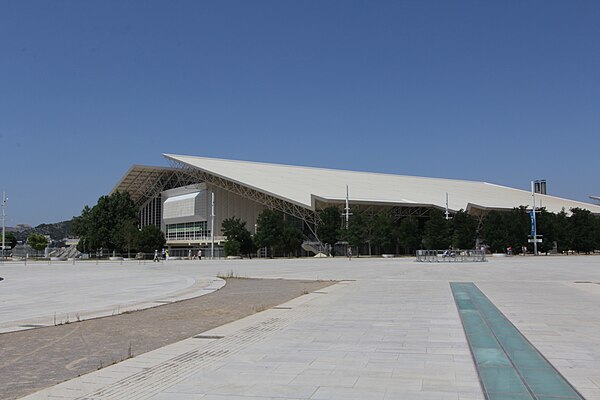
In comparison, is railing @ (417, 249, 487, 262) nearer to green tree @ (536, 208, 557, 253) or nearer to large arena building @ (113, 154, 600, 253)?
large arena building @ (113, 154, 600, 253)

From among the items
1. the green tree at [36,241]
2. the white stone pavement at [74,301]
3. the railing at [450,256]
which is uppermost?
the green tree at [36,241]

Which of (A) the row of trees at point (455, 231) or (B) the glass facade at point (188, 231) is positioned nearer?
(A) the row of trees at point (455, 231)

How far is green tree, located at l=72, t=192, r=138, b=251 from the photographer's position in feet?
265

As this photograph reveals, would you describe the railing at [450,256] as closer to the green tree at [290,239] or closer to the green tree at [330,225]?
the green tree at [330,225]

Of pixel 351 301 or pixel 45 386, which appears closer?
pixel 45 386

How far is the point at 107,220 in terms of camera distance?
81250 mm

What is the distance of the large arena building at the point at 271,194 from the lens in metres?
74.9

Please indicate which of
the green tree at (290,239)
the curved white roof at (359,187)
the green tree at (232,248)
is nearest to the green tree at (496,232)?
the curved white roof at (359,187)

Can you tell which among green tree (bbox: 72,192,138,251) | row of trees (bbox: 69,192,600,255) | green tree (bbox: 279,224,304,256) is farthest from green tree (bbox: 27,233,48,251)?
green tree (bbox: 279,224,304,256)

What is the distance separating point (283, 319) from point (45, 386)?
5.96m

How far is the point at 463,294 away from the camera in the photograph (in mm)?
17125

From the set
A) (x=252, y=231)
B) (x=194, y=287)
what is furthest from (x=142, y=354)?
(x=252, y=231)

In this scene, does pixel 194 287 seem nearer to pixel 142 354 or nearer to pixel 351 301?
pixel 351 301

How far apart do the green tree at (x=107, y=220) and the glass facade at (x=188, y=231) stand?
9823 millimetres
